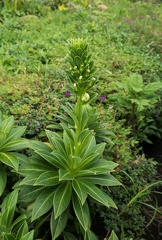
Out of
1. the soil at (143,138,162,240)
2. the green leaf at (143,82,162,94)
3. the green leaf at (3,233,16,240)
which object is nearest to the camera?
the green leaf at (3,233,16,240)

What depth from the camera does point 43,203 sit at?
7.87ft

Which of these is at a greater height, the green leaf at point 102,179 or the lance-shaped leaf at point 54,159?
the lance-shaped leaf at point 54,159

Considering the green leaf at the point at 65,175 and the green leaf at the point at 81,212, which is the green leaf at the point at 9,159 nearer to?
the green leaf at the point at 65,175

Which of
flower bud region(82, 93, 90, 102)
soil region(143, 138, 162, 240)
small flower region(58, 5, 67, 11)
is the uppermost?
small flower region(58, 5, 67, 11)

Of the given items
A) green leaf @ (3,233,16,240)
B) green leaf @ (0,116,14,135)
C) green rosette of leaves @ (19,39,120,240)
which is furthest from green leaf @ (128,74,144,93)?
green leaf @ (3,233,16,240)

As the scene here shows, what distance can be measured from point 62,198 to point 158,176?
1.71m

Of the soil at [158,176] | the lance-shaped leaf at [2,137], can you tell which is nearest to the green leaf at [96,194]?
the lance-shaped leaf at [2,137]

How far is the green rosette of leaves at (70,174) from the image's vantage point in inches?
91.2

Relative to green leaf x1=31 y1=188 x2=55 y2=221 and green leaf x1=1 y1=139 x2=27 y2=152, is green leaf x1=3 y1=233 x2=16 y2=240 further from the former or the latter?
green leaf x1=1 y1=139 x2=27 y2=152

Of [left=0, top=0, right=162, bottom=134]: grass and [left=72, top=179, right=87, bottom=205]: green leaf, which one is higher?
[left=0, top=0, right=162, bottom=134]: grass

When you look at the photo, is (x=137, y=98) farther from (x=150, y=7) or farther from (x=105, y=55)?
(x=150, y=7)

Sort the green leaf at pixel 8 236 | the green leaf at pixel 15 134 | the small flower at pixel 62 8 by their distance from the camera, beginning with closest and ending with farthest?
1. the green leaf at pixel 8 236
2. the green leaf at pixel 15 134
3. the small flower at pixel 62 8

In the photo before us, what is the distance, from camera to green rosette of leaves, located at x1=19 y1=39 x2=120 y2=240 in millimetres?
2316

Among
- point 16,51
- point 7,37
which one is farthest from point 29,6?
point 16,51
